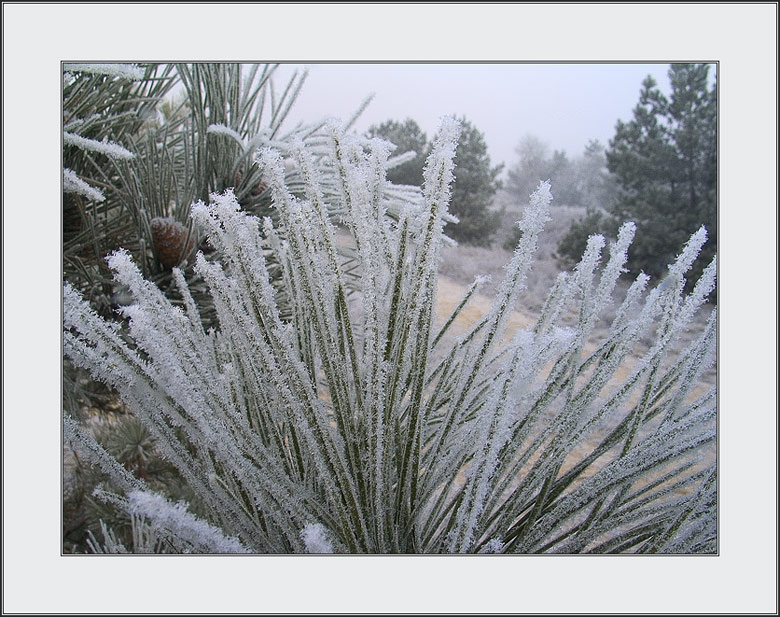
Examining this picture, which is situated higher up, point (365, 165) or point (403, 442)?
point (365, 165)

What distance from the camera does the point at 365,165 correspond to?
0.32m

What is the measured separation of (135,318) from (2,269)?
28 cm

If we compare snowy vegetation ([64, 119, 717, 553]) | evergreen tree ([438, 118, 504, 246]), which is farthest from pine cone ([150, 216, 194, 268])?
evergreen tree ([438, 118, 504, 246])

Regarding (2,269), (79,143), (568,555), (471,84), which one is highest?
(471,84)

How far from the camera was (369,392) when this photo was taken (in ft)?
0.98

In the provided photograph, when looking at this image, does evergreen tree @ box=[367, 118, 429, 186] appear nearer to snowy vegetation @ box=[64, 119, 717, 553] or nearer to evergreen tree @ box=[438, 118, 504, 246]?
evergreen tree @ box=[438, 118, 504, 246]

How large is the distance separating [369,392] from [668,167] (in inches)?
35.3

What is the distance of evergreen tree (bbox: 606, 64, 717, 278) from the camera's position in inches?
29.5

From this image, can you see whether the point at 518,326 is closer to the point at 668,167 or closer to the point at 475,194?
the point at 475,194

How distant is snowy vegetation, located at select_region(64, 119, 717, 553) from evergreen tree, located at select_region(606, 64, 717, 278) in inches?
17.0
